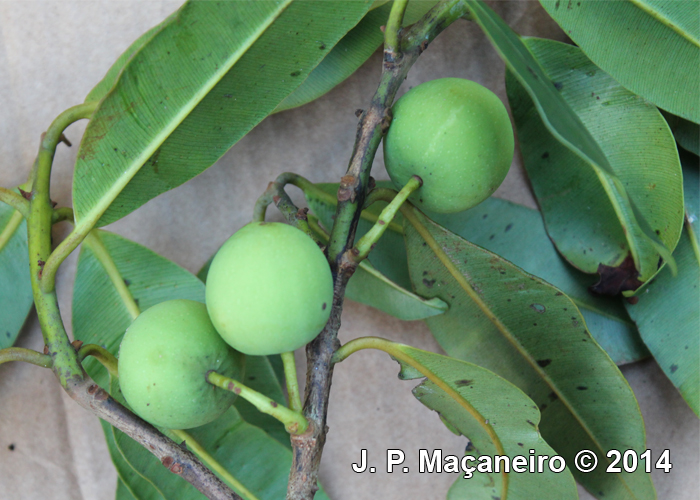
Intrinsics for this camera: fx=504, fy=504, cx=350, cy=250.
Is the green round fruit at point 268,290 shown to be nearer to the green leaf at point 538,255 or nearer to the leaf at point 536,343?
the leaf at point 536,343

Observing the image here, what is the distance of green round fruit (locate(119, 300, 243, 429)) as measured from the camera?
1.78ft

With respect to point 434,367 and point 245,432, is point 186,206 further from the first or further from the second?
point 434,367

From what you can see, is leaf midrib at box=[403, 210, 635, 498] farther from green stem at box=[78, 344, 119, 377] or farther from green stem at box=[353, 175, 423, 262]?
green stem at box=[78, 344, 119, 377]

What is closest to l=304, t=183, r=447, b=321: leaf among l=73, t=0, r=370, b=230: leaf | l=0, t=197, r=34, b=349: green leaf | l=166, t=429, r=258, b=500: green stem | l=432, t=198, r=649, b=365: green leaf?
l=432, t=198, r=649, b=365: green leaf

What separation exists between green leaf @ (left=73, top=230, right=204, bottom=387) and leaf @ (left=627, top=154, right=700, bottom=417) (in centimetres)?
72

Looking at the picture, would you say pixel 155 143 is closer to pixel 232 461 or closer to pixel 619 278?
pixel 232 461

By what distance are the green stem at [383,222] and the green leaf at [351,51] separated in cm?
31

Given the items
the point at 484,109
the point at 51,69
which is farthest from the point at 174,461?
the point at 51,69

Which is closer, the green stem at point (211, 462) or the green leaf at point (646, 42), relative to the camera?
the green leaf at point (646, 42)

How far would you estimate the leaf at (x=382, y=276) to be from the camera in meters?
0.74

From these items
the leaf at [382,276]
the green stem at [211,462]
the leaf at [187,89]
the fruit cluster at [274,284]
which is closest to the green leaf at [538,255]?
the leaf at [382,276]

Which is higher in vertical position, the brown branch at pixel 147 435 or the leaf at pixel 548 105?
the leaf at pixel 548 105

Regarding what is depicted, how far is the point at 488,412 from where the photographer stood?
630 mm

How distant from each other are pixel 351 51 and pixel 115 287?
53cm
